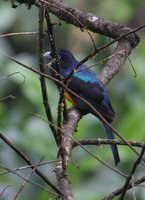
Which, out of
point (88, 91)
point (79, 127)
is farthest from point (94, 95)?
point (79, 127)

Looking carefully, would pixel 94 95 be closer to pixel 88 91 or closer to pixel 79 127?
pixel 88 91

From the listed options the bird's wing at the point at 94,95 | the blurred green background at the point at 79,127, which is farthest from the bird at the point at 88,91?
the blurred green background at the point at 79,127

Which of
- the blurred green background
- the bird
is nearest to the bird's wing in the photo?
the bird

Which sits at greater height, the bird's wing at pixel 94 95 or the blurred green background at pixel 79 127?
the bird's wing at pixel 94 95

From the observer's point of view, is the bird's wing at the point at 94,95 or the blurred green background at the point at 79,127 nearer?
the blurred green background at the point at 79,127

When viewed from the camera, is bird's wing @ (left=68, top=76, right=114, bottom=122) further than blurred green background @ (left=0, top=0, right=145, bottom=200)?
Yes

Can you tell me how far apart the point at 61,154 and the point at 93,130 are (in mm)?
2515

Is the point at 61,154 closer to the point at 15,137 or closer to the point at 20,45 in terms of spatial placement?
the point at 15,137

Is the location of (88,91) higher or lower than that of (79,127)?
higher

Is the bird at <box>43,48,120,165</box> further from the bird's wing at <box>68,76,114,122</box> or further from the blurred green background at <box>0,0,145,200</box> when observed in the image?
the blurred green background at <box>0,0,145,200</box>

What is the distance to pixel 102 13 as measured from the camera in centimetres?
693

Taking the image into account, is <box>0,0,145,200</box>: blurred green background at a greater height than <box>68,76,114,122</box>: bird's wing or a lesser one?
lesser

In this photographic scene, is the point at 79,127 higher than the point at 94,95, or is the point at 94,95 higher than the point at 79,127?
the point at 94,95

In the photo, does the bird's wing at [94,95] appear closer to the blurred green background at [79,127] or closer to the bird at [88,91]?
the bird at [88,91]
